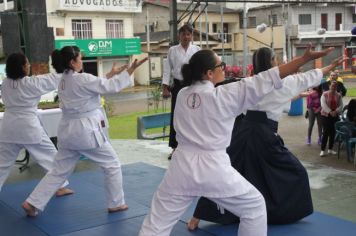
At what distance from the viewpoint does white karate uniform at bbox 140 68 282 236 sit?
2.58m

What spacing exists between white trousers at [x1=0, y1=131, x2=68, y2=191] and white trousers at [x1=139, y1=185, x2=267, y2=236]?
6.91 ft

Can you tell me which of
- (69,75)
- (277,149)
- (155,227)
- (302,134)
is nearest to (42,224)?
(69,75)

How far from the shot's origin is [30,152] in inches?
175

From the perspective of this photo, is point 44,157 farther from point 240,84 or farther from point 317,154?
point 317,154

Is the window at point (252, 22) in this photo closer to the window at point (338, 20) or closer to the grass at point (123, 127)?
the window at point (338, 20)

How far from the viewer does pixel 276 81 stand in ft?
8.38

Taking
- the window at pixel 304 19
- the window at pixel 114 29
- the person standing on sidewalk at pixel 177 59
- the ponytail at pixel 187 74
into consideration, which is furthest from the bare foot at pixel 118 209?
the window at pixel 304 19

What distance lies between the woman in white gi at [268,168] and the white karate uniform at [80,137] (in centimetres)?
84

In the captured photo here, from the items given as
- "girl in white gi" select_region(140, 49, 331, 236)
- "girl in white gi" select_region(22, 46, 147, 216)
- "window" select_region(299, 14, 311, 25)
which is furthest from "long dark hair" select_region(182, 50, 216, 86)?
"window" select_region(299, 14, 311, 25)

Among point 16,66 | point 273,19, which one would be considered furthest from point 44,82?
point 273,19

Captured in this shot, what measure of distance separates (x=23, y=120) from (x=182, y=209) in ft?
7.20

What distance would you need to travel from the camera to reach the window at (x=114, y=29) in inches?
963

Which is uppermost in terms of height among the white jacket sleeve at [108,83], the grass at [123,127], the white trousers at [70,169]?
the white jacket sleeve at [108,83]

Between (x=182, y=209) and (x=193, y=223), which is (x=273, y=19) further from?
(x=182, y=209)
